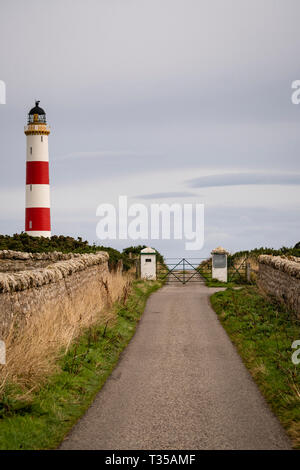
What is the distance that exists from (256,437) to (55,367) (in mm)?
4608

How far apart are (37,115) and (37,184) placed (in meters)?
6.56

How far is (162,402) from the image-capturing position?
9875 millimetres

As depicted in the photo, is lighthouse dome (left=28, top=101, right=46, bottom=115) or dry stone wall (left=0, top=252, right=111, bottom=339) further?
lighthouse dome (left=28, top=101, right=46, bottom=115)

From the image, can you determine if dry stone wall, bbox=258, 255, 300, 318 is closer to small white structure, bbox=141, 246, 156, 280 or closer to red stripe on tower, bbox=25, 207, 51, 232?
small white structure, bbox=141, 246, 156, 280

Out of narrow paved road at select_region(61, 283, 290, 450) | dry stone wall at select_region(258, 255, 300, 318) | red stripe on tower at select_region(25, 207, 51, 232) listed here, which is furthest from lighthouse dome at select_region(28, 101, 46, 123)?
narrow paved road at select_region(61, 283, 290, 450)

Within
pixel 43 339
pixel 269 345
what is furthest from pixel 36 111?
pixel 43 339

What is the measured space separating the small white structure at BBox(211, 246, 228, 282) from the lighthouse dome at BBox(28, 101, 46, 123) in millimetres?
19052

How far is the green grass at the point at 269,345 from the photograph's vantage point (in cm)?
951

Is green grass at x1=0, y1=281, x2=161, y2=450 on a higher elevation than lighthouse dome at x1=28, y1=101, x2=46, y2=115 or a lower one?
lower

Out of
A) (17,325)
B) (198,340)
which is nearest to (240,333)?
(198,340)

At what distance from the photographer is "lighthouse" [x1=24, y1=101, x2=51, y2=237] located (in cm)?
4391

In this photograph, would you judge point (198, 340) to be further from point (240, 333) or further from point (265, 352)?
point (265, 352)

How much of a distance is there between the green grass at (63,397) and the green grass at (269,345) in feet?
10.2

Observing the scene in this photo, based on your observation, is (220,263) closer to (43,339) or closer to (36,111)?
(36,111)
